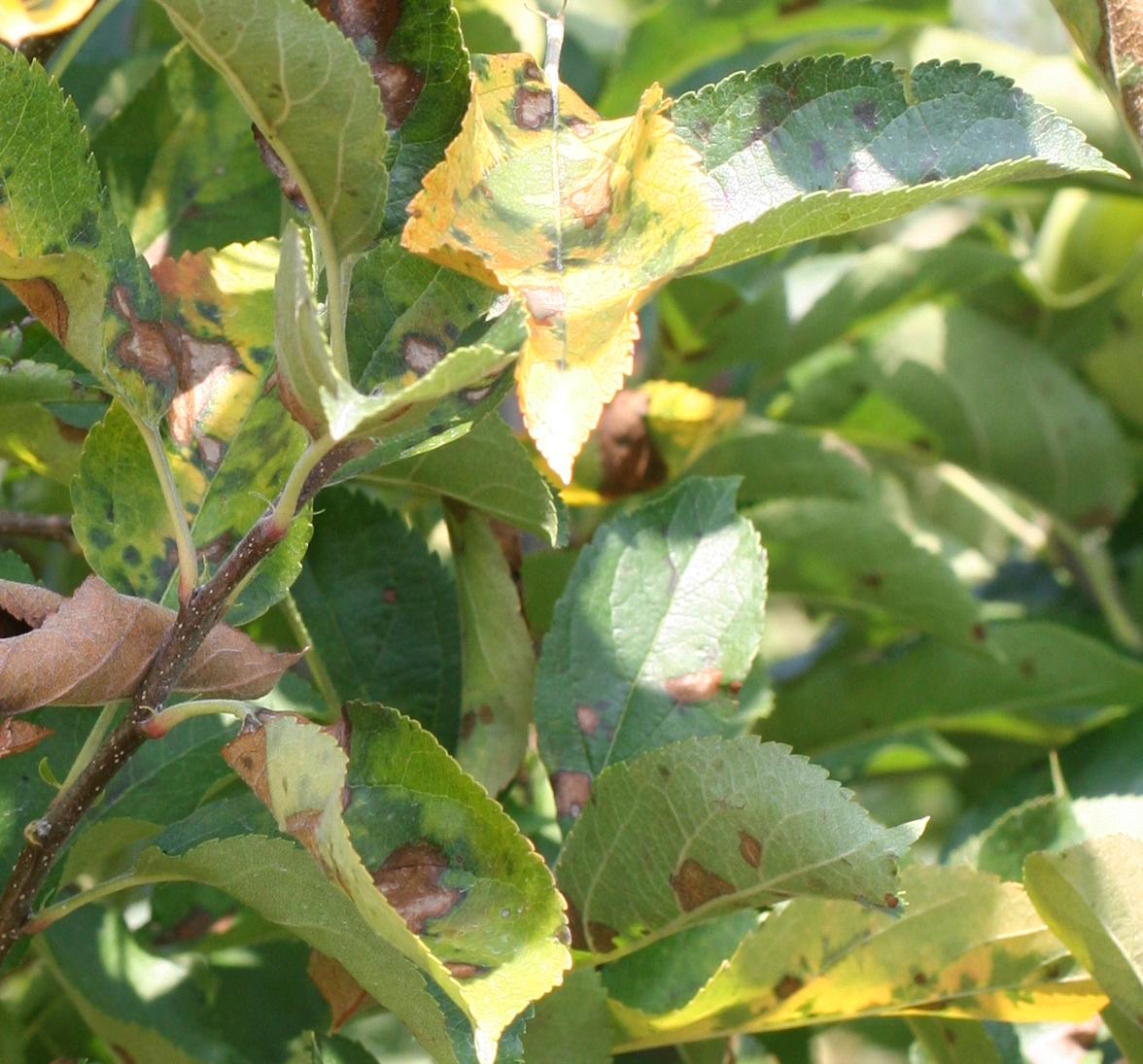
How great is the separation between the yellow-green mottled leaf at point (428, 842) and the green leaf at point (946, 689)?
58 centimetres

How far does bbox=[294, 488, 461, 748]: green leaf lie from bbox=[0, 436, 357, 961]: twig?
19 cm

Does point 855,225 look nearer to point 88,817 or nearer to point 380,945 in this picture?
point 380,945

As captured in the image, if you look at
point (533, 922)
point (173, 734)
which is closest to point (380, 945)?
point (533, 922)

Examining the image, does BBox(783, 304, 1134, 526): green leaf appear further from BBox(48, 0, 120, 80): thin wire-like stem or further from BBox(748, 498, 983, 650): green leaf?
BBox(48, 0, 120, 80): thin wire-like stem

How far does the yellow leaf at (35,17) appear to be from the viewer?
0.59 m

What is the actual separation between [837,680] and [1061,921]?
48 cm

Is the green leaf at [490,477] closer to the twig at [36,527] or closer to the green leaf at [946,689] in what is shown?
the twig at [36,527]

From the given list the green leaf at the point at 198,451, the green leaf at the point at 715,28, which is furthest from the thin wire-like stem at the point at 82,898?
the green leaf at the point at 715,28

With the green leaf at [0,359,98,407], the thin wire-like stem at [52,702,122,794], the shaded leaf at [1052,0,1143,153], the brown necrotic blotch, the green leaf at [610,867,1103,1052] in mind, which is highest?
the shaded leaf at [1052,0,1143,153]

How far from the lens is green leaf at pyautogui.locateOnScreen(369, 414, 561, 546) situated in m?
0.62

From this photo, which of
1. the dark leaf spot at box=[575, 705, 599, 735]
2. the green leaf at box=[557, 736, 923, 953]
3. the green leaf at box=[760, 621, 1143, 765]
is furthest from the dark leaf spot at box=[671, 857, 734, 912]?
the green leaf at box=[760, 621, 1143, 765]

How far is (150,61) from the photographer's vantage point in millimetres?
988

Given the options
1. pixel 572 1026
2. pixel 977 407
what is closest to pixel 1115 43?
pixel 572 1026

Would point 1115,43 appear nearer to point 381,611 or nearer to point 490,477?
point 490,477
